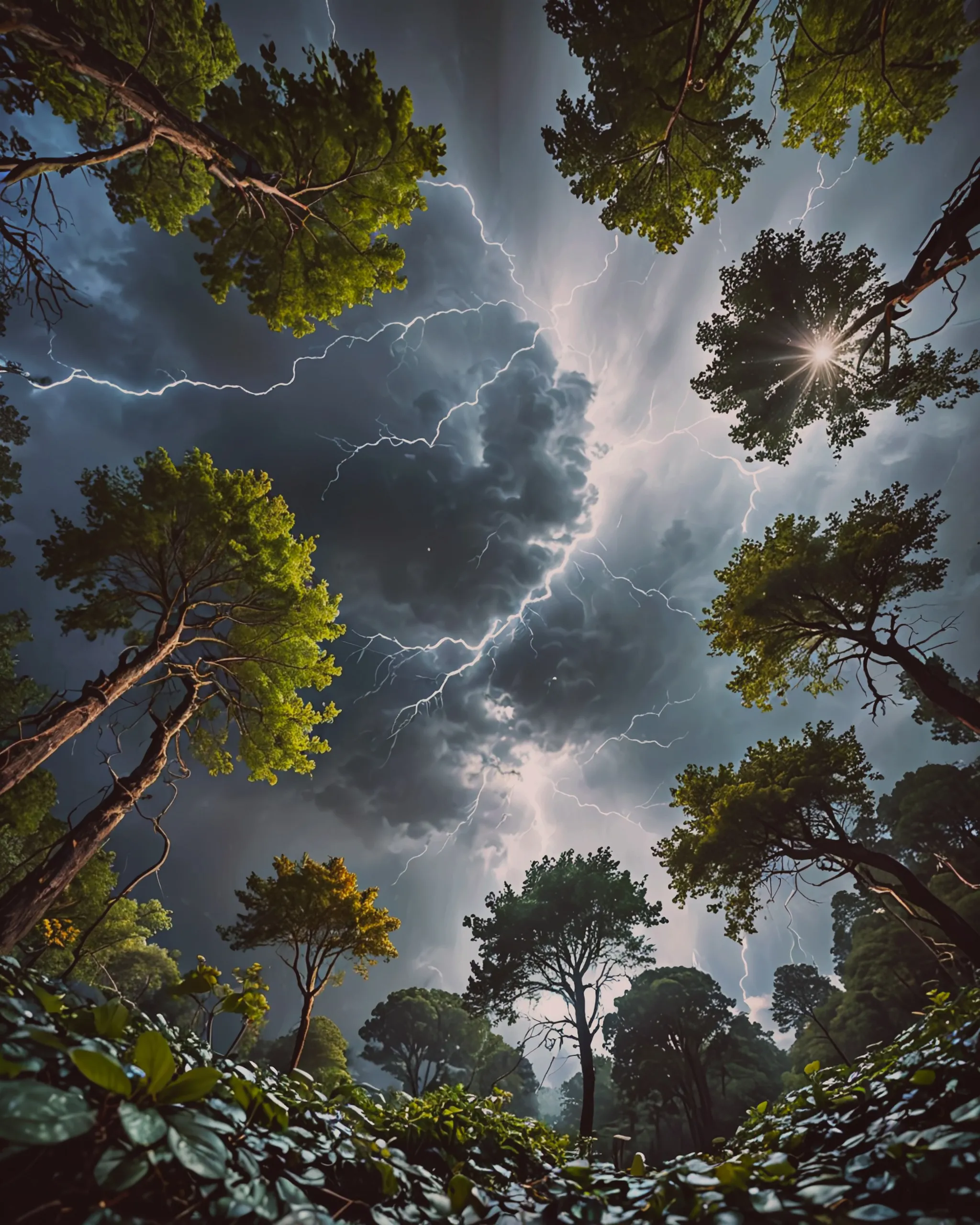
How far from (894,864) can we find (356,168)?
12.0 meters

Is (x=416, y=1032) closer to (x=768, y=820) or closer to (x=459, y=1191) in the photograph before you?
(x=768, y=820)

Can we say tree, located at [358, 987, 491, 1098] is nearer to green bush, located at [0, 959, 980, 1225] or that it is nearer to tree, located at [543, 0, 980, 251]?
green bush, located at [0, 959, 980, 1225]

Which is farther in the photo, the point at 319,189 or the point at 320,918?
the point at 320,918

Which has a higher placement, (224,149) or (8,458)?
(8,458)

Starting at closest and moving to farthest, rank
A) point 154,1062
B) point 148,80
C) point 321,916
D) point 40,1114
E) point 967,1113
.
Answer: point 40,1114 < point 154,1062 < point 967,1113 < point 148,80 < point 321,916

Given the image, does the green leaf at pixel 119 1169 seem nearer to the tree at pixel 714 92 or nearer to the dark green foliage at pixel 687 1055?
the tree at pixel 714 92

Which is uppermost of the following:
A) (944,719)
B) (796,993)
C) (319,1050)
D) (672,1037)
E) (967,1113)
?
(944,719)

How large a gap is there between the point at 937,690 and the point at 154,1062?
883 centimetres

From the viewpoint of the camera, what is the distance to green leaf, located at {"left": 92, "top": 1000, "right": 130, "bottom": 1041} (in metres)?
1.20

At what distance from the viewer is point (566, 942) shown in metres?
14.5

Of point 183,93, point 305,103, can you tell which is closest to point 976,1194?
point 305,103

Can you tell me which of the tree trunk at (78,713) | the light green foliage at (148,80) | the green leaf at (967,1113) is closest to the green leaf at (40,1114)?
the green leaf at (967,1113)

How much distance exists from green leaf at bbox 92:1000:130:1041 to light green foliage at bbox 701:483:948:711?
8.81 meters

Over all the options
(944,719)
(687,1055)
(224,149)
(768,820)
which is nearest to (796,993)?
(687,1055)
